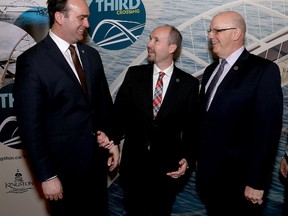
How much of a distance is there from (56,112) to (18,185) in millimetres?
1180

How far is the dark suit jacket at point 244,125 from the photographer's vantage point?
215cm

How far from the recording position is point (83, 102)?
7.34 feet

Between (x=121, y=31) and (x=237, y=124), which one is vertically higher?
(x=121, y=31)

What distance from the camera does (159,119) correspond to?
261 cm

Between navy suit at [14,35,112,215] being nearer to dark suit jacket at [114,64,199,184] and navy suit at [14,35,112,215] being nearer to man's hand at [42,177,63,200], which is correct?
man's hand at [42,177,63,200]

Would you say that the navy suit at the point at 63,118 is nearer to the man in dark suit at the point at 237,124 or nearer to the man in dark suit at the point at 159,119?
the man in dark suit at the point at 159,119

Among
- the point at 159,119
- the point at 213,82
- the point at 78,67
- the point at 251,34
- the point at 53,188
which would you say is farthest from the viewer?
→ the point at 251,34

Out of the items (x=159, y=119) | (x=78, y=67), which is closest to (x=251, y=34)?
(x=159, y=119)

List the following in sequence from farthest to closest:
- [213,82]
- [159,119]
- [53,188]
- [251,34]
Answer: [251,34] → [159,119] → [213,82] → [53,188]

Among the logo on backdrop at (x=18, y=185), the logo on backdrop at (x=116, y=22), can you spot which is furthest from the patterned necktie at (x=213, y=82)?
the logo on backdrop at (x=18, y=185)

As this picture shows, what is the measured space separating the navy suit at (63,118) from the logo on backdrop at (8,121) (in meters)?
0.84

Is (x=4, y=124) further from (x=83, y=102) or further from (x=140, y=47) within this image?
(x=140, y=47)

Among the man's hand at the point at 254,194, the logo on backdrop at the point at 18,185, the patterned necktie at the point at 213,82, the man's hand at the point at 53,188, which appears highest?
the patterned necktie at the point at 213,82

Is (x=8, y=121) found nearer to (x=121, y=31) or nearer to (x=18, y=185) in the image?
(x=18, y=185)
